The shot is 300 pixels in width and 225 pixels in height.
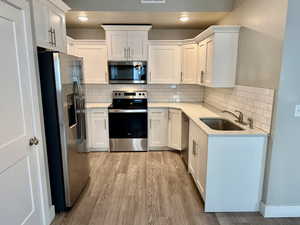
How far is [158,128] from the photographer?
13.4 feet

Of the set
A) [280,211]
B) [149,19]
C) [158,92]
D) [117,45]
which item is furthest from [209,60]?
[280,211]

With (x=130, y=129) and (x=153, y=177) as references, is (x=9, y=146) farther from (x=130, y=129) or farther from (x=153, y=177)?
(x=130, y=129)

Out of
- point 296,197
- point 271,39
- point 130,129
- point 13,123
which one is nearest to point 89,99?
point 130,129

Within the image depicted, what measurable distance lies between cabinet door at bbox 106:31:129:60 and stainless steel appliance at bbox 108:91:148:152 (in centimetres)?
99

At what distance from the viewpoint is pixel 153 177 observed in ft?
10.2

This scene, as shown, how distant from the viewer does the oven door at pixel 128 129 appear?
3.94 meters

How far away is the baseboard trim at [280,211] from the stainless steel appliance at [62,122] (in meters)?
2.22

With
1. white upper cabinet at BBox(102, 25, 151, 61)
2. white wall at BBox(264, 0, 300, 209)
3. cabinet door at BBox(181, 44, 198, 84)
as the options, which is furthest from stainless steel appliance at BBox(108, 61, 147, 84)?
white wall at BBox(264, 0, 300, 209)

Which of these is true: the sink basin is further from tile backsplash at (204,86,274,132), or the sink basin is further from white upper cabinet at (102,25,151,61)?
white upper cabinet at (102,25,151,61)

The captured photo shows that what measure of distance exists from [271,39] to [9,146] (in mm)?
2645

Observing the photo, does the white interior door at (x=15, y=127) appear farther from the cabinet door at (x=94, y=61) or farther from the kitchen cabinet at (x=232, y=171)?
the cabinet door at (x=94, y=61)

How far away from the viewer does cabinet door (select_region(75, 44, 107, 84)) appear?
13.2 ft

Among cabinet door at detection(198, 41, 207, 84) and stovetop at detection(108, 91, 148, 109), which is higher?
cabinet door at detection(198, 41, 207, 84)

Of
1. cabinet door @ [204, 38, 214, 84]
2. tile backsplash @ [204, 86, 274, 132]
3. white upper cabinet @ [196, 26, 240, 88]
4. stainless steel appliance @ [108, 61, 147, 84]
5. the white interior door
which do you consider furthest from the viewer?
stainless steel appliance @ [108, 61, 147, 84]
